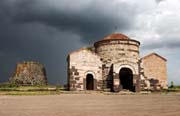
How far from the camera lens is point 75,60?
32.8 metres

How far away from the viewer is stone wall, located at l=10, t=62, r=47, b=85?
3875cm

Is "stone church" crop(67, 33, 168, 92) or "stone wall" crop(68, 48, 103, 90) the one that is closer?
"stone wall" crop(68, 48, 103, 90)

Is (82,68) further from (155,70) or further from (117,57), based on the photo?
(155,70)

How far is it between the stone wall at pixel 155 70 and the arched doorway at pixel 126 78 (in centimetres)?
248

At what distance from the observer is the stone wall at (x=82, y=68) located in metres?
32.4

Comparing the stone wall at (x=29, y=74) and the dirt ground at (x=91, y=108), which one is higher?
the stone wall at (x=29, y=74)

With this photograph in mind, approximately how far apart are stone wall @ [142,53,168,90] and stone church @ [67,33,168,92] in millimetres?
124

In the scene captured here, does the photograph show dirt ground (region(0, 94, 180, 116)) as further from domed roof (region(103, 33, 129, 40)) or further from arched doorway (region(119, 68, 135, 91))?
domed roof (region(103, 33, 129, 40))

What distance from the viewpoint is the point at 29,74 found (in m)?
39.2

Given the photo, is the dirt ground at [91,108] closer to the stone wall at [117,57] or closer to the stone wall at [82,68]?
the stone wall at [82,68]

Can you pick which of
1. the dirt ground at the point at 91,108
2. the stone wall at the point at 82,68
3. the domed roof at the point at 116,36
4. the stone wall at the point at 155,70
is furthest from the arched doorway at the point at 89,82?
the dirt ground at the point at 91,108

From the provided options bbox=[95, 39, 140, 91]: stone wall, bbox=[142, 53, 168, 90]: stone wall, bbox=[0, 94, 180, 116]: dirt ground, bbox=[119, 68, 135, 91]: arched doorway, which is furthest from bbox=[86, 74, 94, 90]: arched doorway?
bbox=[0, 94, 180, 116]: dirt ground

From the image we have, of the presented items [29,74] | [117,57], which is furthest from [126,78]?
[29,74]

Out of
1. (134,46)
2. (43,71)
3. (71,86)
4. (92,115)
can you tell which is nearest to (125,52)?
(134,46)
